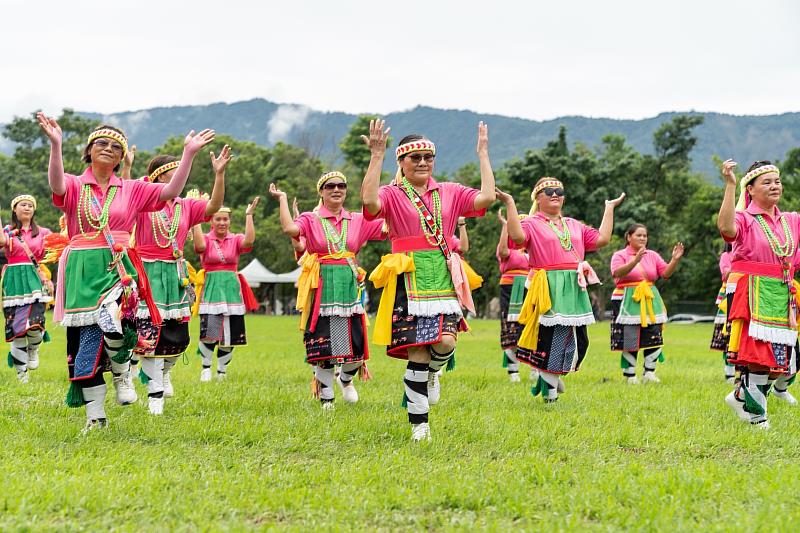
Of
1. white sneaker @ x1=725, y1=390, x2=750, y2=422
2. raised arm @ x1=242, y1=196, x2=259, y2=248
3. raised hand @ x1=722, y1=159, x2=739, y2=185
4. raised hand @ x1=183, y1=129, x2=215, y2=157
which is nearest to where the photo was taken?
raised hand @ x1=183, y1=129, x2=215, y2=157

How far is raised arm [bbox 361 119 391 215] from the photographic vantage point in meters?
5.64

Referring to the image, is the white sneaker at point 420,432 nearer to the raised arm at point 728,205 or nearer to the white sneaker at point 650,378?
the raised arm at point 728,205

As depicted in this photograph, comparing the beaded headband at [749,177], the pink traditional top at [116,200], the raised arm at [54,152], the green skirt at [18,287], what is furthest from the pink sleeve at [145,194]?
the beaded headband at [749,177]

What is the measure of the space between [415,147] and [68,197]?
275 centimetres

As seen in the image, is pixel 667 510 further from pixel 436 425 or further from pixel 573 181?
pixel 573 181

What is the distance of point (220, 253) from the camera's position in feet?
33.5

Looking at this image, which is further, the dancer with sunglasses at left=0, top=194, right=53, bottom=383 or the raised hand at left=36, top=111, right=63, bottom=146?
the dancer with sunglasses at left=0, top=194, right=53, bottom=383

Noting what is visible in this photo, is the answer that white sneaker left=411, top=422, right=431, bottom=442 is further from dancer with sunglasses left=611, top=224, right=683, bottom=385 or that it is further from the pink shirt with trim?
dancer with sunglasses left=611, top=224, right=683, bottom=385

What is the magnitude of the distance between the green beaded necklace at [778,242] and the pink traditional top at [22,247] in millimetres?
8179

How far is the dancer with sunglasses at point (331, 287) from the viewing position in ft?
25.8

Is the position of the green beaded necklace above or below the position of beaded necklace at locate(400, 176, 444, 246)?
below

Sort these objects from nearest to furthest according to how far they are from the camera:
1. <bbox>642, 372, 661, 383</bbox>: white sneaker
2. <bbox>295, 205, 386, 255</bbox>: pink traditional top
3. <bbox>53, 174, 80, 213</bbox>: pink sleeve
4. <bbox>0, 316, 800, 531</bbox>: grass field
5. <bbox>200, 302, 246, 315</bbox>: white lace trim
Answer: <bbox>0, 316, 800, 531</bbox>: grass field < <bbox>53, 174, 80, 213</bbox>: pink sleeve < <bbox>295, 205, 386, 255</bbox>: pink traditional top < <bbox>200, 302, 246, 315</bbox>: white lace trim < <bbox>642, 372, 661, 383</bbox>: white sneaker

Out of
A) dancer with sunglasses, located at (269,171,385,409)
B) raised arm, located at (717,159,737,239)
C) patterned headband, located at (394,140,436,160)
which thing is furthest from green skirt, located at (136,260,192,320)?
raised arm, located at (717,159,737,239)

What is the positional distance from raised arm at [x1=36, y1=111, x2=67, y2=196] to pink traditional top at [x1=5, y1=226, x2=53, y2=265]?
4.33m
